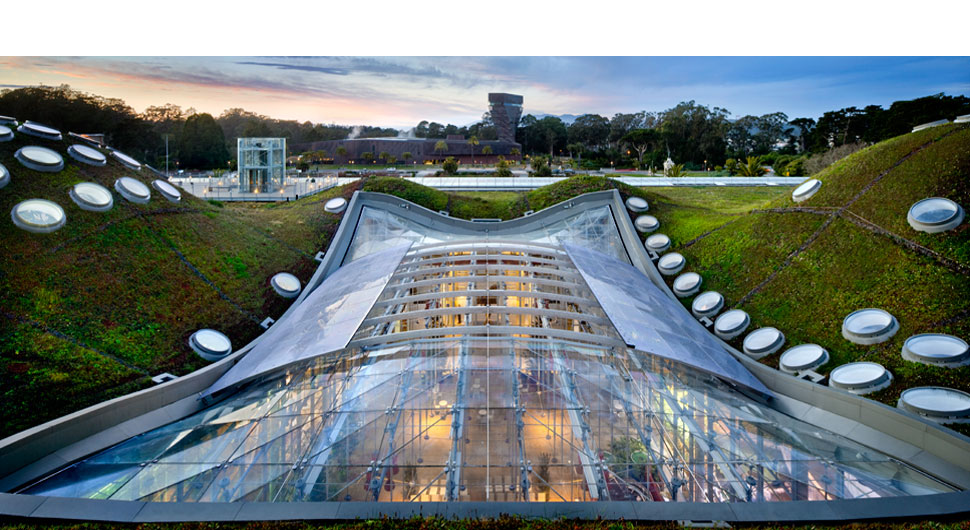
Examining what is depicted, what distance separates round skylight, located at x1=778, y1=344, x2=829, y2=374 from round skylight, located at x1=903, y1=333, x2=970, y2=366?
1.74 meters

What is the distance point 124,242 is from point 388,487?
13.5m

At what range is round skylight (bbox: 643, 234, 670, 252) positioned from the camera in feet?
70.2

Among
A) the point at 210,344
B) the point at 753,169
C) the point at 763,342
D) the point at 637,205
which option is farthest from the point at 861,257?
the point at 753,169

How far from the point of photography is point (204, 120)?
6300cm

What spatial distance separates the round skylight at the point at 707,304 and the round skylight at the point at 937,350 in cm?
520

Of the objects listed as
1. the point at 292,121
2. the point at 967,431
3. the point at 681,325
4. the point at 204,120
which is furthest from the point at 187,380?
the point at 292,121

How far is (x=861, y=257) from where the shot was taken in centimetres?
1642

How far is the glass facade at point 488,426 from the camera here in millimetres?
9031

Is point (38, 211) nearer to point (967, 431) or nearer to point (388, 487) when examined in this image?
point (388, 487)

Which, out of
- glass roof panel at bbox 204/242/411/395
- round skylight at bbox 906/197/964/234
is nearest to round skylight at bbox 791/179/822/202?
round skylight at bbox 906/197/964/234

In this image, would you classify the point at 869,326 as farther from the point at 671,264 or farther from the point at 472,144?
the point at 472,144

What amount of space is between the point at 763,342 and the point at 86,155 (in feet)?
75.6

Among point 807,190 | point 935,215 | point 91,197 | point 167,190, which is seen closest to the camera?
point 935,215

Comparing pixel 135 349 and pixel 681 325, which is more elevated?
pixel 681 325
